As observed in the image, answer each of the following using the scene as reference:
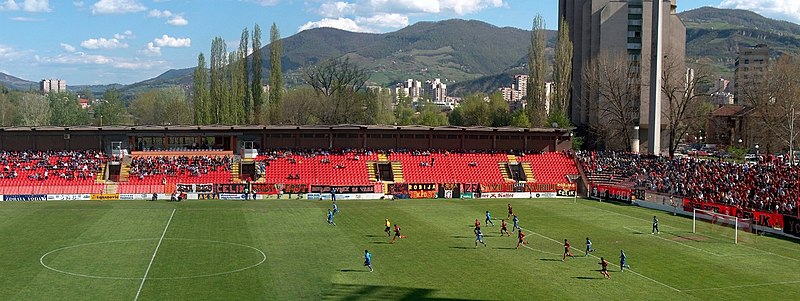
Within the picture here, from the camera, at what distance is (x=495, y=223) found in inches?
2173

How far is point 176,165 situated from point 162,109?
3901 inches

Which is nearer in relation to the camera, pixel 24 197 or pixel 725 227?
pixel 725 227

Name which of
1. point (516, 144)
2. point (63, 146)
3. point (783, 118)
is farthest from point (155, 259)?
point (783, 118)

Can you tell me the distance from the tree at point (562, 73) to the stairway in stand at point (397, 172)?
35839 millimetres

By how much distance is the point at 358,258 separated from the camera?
39.9 metres

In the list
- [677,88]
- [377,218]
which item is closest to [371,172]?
[377,218]

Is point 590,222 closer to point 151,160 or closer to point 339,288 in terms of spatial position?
point 339,288

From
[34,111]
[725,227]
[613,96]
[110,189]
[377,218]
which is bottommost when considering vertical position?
[377,218]

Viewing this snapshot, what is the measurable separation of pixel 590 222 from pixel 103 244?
34057 mm

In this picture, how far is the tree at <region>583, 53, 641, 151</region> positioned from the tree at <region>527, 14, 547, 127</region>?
23.2 feet

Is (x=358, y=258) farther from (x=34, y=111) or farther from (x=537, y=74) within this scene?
(x=34, y=111)

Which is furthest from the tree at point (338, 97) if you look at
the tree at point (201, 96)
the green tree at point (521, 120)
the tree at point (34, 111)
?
the tree at point (34, 111)

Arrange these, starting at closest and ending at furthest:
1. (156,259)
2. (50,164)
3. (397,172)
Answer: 1. (156,259)
2. (50,164)
3. (397,172)

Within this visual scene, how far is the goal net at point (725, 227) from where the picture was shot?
49.0m
